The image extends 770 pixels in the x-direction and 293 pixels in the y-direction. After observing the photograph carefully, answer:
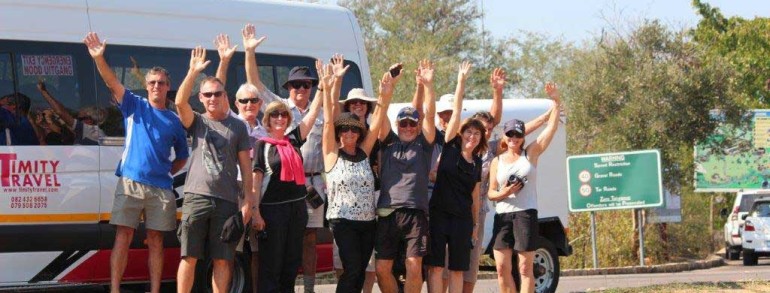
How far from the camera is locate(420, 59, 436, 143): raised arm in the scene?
1175 centimetres

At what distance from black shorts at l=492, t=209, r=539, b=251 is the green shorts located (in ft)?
9.21

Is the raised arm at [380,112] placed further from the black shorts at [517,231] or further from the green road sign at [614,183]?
the green road sign at [614,183]

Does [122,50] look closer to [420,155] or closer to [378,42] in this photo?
[420,155]

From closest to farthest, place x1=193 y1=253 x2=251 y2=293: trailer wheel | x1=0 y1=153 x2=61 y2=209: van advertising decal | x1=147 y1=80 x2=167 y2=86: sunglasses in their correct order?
x1=147 y1=80 x2=167 y2=86: sunglasses → x1=0 y1=153 x2=61 y2=209: van advertising decal → x1=193 y1=253 x2=251 y2=293: trailer wheel

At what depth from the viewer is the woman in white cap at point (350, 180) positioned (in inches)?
451

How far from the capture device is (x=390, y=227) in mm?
11539

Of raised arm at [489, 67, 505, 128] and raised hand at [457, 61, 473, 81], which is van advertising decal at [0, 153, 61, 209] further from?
raised arm at [489, 67, 505, 128]

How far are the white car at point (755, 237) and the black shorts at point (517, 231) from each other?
18.9m

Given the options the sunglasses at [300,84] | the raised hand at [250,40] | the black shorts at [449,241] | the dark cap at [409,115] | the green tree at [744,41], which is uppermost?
the green tree at [744,41]

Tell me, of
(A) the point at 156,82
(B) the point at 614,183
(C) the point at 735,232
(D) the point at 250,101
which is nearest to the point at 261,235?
(D) the point at 250,101

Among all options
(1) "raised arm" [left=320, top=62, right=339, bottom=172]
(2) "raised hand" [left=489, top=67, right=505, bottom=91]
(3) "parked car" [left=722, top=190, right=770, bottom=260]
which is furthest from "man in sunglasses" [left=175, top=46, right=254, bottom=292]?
(3) "parked car" [left=722, top=190, right=770, bottom=260]

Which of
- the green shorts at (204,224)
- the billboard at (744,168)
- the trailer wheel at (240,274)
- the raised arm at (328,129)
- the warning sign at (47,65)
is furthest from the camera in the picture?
the billboard at (744,168)

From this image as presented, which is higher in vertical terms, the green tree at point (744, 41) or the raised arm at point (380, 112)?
the green tree at point (744, 41)

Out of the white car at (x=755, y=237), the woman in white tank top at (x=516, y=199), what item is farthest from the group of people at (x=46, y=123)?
the white car at (x=755, y=237)
